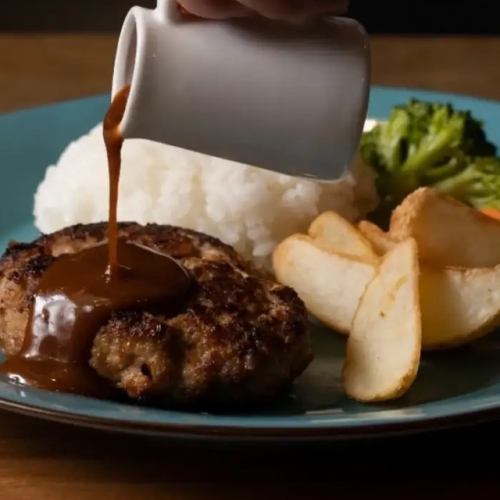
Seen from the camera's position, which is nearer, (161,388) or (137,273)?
(161,388)

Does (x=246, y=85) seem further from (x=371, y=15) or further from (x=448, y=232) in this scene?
(x=371, y=15)

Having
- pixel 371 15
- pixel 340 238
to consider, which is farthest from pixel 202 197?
pixel 371 15

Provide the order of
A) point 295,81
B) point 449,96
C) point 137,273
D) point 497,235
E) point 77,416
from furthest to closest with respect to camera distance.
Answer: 1. point 449,96
2. point 497,235
3. point 137,273
4. point 295,81
5. point 77,416

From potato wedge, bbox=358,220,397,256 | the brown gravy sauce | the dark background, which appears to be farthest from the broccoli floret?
the dark background

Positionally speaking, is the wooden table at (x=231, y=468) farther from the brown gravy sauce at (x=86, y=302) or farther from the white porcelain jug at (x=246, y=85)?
the white porcelain jug at (x=246, y=85)

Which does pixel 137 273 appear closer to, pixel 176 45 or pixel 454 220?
pixel 176 45

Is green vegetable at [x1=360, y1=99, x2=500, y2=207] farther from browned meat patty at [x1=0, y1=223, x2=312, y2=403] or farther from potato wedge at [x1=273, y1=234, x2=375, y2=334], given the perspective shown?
browned meat patty at [x1=0, y1=223, x2=312, y2=403]

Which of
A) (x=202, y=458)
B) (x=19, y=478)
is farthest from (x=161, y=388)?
(x=19, y=478)
